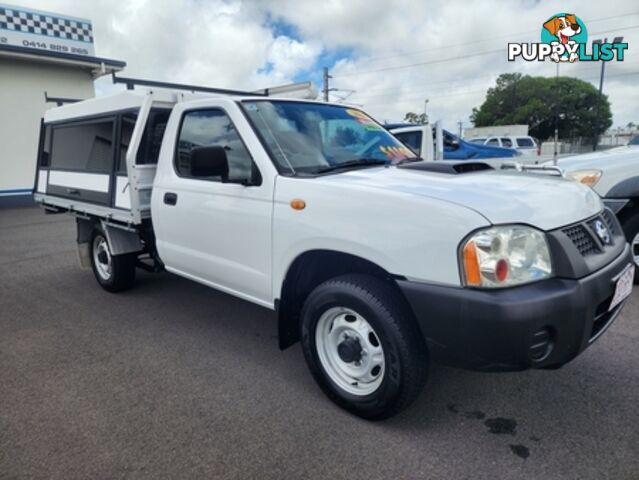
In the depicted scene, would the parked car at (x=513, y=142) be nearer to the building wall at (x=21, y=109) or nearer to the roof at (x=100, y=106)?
the building wall at (x=21, y=109)

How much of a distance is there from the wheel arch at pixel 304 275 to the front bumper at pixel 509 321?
1.55 ft

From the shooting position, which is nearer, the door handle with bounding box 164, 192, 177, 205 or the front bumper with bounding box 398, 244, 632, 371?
the front bumper with bounding box 398, 244, 632, 371

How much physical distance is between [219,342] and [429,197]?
2.39 m

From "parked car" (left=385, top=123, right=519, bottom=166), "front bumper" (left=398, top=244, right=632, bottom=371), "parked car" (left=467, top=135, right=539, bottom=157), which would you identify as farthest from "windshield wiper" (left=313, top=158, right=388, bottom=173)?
"parked car" (left=467, top=135, right=539, bottom=157)

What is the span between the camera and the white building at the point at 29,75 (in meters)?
13.7

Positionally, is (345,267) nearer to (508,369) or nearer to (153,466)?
(508,369)

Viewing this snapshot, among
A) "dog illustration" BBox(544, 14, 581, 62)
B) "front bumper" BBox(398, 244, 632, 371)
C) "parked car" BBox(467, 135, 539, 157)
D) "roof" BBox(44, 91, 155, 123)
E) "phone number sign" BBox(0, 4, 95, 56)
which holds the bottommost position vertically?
"front bumper" BBox(398, 244, 632, 371)

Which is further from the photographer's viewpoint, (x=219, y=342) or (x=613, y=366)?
(x=219, y=342)

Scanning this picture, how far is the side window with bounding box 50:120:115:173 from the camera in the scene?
15.3ft

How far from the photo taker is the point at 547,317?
2014mm

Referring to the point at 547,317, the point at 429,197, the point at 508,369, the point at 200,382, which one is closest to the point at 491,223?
the point at 429,197

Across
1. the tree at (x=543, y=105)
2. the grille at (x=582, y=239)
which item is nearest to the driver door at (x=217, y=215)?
the grille at (x=582, y=239)

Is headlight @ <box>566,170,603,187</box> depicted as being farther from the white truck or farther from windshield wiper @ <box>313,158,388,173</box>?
windshield wiper @ <box>313,158,388,173</box>

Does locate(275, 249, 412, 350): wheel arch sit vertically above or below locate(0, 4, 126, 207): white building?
below
